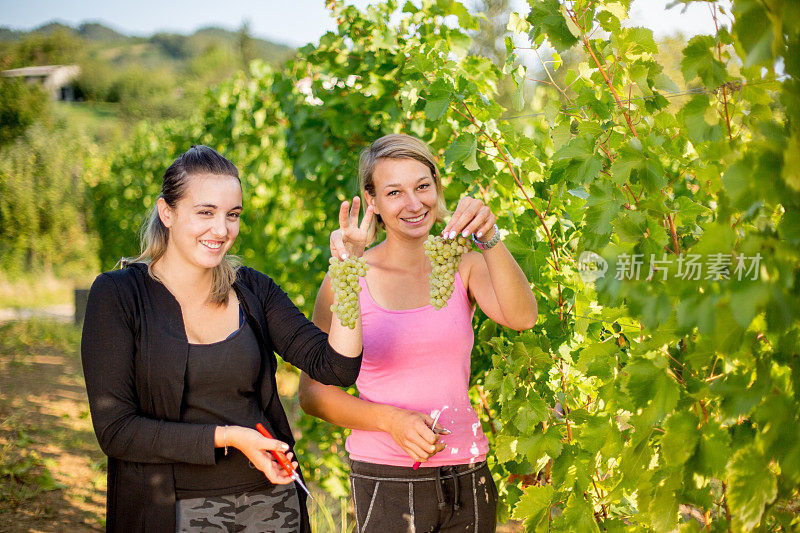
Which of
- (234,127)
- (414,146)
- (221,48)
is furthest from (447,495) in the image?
(221,48)

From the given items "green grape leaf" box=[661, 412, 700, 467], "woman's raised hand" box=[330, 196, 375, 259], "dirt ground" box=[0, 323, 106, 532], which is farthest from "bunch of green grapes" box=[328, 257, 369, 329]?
"dirt ground" box=[0, 323, 106, 532]

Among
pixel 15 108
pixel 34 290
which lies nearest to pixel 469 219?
pixel 34 290

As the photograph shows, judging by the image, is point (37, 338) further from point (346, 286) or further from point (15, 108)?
point (15, 108)

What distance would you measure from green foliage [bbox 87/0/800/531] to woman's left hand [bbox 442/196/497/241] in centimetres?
19

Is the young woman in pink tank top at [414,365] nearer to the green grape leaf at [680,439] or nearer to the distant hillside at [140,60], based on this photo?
the green grape leaf at [680,439]

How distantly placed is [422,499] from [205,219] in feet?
3.12

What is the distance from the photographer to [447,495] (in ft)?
6.15

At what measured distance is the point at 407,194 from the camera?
2.01 meters

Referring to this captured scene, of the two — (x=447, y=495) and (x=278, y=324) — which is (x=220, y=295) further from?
(x=447, y=495)

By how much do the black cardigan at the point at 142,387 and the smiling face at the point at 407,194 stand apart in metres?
0.44

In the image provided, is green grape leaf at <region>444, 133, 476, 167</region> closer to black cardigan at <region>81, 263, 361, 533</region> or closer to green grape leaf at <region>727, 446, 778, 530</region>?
black cardigan at <region>81, 263, 361, 533</region>

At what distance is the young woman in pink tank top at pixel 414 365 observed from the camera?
1849 millimetres

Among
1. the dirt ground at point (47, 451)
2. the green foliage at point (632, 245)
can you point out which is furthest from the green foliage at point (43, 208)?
the green foliage at point (632, 245)

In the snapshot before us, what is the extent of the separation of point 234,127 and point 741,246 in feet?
15.6
